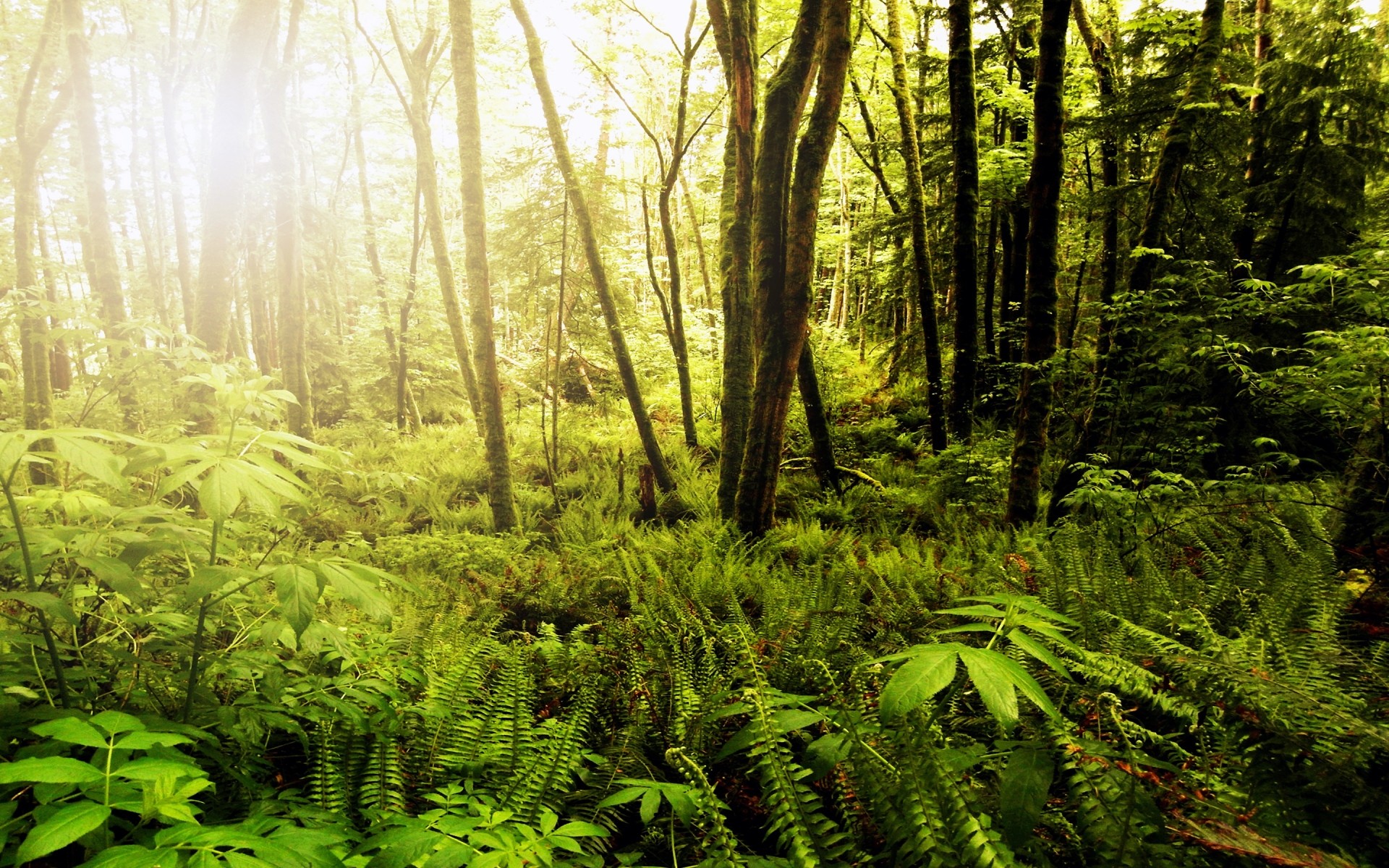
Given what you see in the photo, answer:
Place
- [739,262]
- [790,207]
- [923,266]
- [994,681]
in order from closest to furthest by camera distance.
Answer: [994,681]
[790,207]
[739,262]
[923,266]

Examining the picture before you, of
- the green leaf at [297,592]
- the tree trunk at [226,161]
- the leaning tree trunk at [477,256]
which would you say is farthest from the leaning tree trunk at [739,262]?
the tree trunk at [226,161]

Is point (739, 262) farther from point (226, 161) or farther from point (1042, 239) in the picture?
point (226, 161)

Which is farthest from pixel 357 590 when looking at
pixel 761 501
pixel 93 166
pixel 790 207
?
pixel 93 166

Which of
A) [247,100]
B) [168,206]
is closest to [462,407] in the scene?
[247,100]

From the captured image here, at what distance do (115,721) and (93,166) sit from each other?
57.3 feet

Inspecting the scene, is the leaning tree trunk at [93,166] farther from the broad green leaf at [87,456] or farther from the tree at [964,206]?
the tree at [964,206]

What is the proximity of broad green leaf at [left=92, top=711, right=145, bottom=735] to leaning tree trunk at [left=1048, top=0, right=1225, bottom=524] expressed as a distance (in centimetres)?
626

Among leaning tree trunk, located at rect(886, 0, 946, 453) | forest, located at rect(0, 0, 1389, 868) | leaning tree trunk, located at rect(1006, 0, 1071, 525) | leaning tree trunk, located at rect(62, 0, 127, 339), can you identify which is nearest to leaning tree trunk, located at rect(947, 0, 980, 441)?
forest, located at rect(0, 0, 1389, 868)

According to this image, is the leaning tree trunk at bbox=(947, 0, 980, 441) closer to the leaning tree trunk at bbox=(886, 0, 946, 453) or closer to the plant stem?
the leaning tree trunk at bbox=(886, 0, 946, 453)

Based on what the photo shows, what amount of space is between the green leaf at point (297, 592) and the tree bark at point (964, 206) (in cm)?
876

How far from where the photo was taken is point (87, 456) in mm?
1386

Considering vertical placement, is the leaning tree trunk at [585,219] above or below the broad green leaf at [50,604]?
above

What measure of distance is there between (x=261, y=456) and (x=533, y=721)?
1482 millimetres

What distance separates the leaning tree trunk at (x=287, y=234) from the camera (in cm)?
1023
